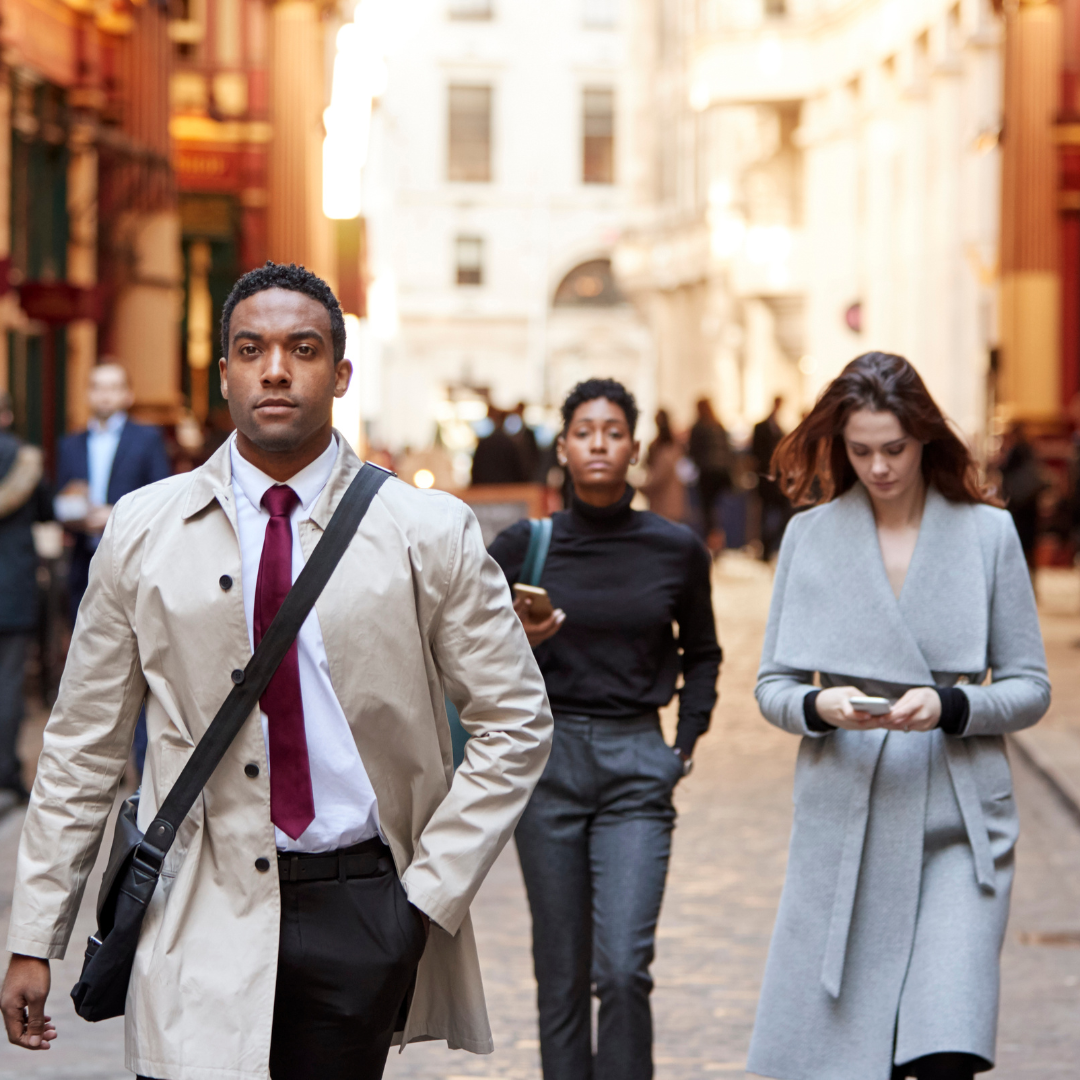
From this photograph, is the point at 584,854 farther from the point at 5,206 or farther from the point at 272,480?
the point at 5,206

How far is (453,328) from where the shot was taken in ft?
255

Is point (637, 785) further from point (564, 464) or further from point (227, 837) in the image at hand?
point (227, 837)

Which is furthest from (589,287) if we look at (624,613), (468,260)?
(624,613)

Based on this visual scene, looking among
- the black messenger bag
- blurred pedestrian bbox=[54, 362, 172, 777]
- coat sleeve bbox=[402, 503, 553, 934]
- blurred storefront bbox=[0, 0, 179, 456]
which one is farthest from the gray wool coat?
blurred storefront bbox=[0, 0, 179, 456]

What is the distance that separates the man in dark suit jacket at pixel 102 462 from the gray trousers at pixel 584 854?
562 cm

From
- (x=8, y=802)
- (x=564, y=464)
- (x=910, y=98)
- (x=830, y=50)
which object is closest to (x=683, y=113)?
(x=830, y=50)

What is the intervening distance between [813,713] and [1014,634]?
49 cm

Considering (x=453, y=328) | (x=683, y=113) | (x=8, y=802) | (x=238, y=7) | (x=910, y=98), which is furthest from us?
(x=453, y=328)

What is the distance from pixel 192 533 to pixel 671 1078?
3092 mm

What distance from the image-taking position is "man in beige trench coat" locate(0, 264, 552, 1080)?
338cm

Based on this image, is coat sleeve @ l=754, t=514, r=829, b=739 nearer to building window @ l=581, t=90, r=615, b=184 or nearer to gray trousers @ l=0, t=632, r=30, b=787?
gray trousers @ l=0, t=632, r=30, b=787

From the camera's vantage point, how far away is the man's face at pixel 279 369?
11.3ft

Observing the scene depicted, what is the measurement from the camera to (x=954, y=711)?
4465mm

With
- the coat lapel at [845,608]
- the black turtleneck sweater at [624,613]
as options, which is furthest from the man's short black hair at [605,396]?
the coat lapel at [845,608]
